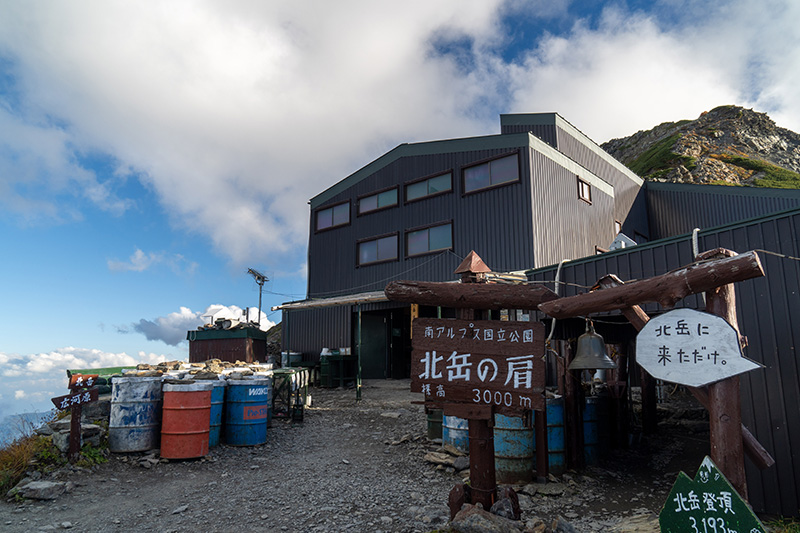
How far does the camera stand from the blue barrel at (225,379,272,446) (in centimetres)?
998

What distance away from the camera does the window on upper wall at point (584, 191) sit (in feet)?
67.2

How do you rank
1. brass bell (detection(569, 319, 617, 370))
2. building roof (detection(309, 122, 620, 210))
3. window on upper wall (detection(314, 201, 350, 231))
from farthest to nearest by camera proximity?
Answer: window on upper wall (detection(314, 201, 350, 231)) → building roof (detection(309, 122, 620, 210)) → brass bell (detection(569, 319, 617, 370))

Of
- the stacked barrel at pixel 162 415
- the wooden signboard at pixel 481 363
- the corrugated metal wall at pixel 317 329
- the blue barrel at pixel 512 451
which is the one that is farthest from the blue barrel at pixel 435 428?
the corrugated metal wall at pixel 317 329

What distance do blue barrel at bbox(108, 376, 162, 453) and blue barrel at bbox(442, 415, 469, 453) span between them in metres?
5.40

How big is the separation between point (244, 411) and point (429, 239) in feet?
39.1

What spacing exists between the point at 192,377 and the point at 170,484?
2.38 m

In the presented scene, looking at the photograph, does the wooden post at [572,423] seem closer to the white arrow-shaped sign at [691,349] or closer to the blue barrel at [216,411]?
the white arrow-shaped sign at [691,349]

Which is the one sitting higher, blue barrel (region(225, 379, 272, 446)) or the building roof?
the building roof

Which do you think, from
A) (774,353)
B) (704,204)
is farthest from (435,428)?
(704,204)

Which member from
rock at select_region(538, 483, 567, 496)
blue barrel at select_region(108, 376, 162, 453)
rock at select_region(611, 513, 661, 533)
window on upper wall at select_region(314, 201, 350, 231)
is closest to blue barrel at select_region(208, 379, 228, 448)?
blue barrel at select_region(108, 376, 162, 453)

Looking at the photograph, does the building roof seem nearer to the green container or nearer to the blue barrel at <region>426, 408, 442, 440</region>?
the green container

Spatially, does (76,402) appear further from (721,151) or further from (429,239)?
(721,151)

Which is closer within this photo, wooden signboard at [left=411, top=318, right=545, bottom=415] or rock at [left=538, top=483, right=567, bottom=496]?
wooden signboard at [left=411, top=318, right=545, bottom=415]

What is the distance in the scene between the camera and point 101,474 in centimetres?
801
